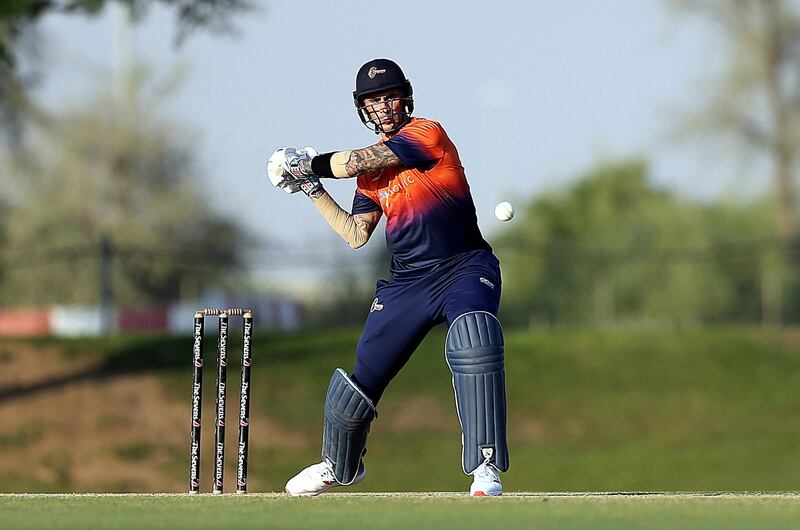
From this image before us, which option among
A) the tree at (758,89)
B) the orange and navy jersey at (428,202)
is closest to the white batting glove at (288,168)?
the orange and navy jersey at (428,202)

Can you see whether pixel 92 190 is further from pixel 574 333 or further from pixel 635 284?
pixel 574 333

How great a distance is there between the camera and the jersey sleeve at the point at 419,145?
788cm

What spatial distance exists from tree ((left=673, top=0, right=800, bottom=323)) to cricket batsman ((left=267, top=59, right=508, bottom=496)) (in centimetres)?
2913

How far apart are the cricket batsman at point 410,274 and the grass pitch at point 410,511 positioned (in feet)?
1.22

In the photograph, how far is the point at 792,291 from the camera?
30109 mm

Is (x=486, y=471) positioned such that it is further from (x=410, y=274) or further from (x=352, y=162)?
(x=352, y=162)

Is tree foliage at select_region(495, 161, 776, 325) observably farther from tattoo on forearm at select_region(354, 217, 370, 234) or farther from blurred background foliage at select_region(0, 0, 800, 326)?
tattoo on forearm at select_region(354, 217, 370, 234)

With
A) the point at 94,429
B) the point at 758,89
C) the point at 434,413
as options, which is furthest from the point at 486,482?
the point at 758,89

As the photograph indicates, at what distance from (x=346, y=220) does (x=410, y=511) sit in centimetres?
193

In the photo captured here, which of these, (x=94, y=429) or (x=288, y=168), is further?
(x=94, y=429)

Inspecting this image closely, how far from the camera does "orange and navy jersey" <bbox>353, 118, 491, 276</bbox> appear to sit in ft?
26.0

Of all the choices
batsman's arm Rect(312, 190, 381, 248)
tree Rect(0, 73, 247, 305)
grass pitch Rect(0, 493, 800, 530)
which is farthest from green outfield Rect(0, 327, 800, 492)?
tree Rect(0, 73, 247, 305)

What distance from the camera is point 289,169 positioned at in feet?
26.5

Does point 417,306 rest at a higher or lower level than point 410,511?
higher
